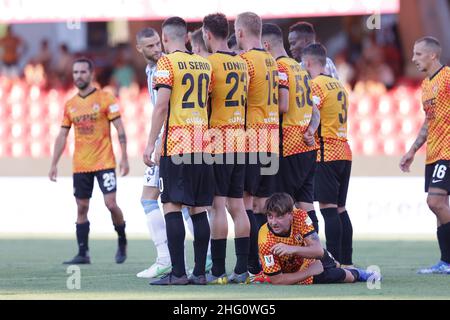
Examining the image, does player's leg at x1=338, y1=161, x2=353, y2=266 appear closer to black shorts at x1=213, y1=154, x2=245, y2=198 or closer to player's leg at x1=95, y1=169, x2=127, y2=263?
black shorts at x1=213, y1=154, x2=245, y2=198

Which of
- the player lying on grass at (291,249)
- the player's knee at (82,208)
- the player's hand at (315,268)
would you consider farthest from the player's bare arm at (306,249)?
the player's knee at (82,208)

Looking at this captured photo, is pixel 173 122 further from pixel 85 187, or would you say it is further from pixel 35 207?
pixel 35 207

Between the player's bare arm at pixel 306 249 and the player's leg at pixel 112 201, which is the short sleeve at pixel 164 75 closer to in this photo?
Answer: the player's bare arm at pixel 306 249

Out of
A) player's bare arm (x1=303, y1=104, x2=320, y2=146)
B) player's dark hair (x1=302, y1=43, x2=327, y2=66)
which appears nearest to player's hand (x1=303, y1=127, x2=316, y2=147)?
player's bare arm (x1=303, y1=104, x2=320, y2=146)

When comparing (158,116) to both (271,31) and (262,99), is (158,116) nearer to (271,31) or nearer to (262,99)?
(262,99)

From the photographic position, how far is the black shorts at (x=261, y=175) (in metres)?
10.4

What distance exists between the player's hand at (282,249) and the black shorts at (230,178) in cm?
82

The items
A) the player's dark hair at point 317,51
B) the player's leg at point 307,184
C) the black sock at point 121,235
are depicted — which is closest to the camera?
the player's leg at point 307,184

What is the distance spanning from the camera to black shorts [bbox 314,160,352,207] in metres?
11.1

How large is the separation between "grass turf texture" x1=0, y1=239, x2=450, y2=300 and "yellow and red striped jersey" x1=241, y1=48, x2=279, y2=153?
4.60 ft

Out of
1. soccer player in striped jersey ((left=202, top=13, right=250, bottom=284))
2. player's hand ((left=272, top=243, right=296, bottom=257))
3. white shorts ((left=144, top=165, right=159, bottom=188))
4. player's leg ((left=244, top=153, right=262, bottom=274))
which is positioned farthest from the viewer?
white shorts ((left=144, top=165, right=159, bottom=188))

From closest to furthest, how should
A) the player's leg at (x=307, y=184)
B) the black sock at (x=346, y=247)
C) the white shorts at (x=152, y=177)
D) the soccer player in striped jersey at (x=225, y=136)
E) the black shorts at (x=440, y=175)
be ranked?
the soccer player in striped jersey at (x=225, y=136), the player's leg at (x=307, y=184), the white shorts at (x=152, y=177), the black sock at (x=346, y=247), the black shorts at (x=440, y=175)
